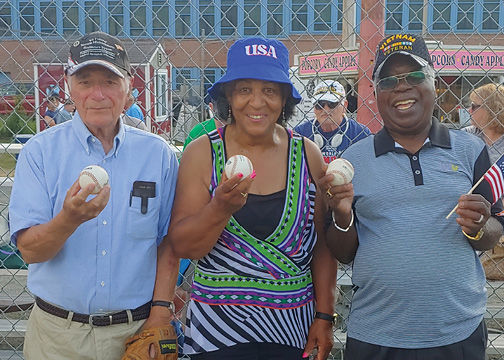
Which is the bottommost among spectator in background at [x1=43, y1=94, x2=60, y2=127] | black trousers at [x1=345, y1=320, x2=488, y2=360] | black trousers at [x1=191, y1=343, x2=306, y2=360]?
black trousers at [x1=191, y1=343, x2=306, y2=360]

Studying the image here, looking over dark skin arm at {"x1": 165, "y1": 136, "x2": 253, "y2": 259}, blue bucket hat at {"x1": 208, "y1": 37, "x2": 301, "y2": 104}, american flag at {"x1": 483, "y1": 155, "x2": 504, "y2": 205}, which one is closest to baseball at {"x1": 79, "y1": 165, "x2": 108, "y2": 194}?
dark skin arm at {"x1": 165, "y1": 136, "x2": 253, "y2": 259}

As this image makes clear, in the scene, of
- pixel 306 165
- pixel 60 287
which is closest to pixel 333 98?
pixel 306 165

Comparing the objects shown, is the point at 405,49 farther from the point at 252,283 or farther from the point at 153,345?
the point at 153,345

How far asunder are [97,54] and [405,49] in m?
1.32

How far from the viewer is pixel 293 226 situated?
243 centimetres

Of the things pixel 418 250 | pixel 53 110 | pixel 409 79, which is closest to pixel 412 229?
pixel 418 250

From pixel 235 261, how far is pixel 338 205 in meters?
0.51

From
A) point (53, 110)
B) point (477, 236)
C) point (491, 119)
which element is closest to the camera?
point (477, 236)

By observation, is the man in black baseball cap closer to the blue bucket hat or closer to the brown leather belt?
the blue bucket hat

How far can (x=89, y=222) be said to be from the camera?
7.46 feet

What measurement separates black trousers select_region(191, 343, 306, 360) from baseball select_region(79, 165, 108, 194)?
3.00 feet

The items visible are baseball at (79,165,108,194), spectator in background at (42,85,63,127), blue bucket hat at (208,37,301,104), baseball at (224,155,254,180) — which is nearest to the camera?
baseball at (79,165,108,194)

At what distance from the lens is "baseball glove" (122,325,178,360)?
7.63 feet

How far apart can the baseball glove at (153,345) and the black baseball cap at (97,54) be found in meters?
1.10
